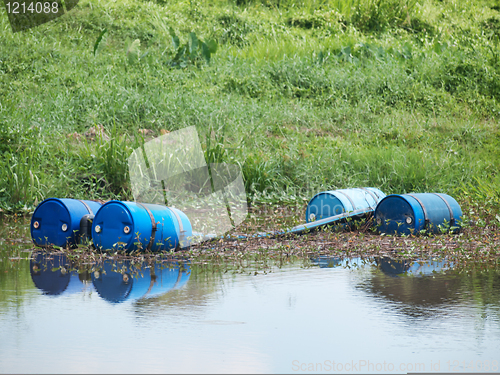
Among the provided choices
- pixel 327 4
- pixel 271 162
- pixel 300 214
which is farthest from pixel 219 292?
pixel 327 4

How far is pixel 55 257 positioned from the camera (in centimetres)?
745

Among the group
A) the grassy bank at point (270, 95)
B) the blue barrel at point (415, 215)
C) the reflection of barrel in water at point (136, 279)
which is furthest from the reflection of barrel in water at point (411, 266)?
the grassy bank at point (270, 95)

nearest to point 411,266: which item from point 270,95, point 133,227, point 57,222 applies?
point 133,227

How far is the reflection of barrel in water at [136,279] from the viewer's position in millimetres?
5656

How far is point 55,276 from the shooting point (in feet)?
21.0

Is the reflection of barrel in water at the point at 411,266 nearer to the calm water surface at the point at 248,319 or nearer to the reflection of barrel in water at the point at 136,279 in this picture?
the calm water surface at the point at 248,319

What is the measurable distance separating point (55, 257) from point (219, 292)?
104 inches

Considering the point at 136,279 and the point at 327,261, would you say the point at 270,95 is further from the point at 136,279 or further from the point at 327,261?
the point at 136,279

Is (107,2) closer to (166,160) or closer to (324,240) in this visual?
(166,160)

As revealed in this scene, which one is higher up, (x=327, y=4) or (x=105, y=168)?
(x=327, y=4)

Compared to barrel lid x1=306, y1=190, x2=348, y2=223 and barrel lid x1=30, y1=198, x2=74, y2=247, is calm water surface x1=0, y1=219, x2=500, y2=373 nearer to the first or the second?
barrel lid x1=30, y1=198, x2=74, y2=247

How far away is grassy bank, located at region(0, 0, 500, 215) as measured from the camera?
42.2 ft

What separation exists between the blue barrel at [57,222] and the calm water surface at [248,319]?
2.84 ft

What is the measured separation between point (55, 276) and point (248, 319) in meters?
2.46
